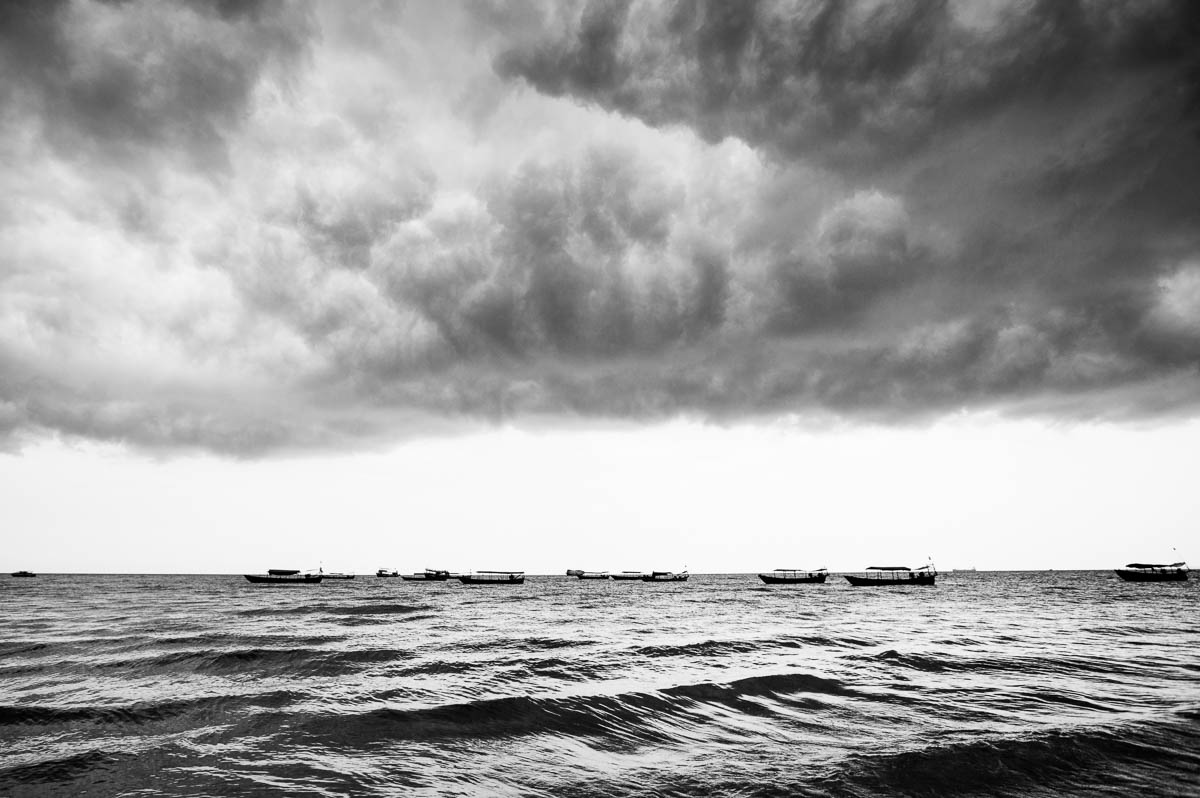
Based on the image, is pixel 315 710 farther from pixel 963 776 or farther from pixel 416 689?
pixel 963 776

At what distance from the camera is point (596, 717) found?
1366 cm

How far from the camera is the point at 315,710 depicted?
45.3 feet

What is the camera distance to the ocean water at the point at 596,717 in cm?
940

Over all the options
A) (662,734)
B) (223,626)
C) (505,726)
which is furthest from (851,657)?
(223,626)

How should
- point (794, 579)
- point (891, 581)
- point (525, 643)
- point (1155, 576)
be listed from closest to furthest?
point (525, 643)
point (1155, 576)
point (891, 581)
point (794, 579)

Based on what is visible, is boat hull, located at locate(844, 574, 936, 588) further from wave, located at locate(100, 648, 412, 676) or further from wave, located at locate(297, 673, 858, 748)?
wave, located at locate(100, 648, 412, 676)

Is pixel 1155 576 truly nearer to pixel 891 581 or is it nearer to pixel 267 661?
pixel 891 581

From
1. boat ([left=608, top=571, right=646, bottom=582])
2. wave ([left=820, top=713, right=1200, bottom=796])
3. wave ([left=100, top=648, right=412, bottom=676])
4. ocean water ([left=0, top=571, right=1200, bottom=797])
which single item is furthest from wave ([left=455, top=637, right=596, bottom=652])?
boat ([left=608, top=571, right=646, bottom=582])

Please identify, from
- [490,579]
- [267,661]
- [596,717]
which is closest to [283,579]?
[490,579]

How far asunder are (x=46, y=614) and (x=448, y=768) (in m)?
51.3

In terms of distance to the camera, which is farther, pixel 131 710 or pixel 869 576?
pixel 869 576

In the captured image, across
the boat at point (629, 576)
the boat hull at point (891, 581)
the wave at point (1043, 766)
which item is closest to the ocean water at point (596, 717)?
the wave at point (1043, 766)

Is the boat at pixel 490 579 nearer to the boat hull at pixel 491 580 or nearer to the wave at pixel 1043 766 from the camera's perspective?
the boat hull at pixel 491 580

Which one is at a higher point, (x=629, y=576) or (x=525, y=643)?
(x=525, y=643)
